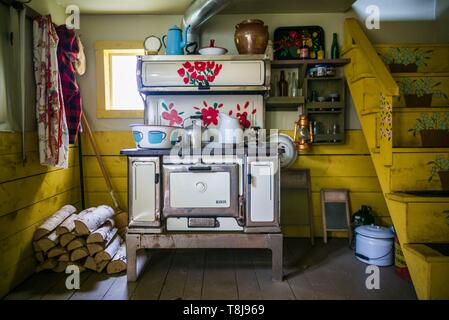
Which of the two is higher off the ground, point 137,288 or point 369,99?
point 369,99

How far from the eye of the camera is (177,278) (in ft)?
6.71

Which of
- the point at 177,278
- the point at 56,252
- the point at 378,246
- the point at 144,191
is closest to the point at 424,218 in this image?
the point at 378,246

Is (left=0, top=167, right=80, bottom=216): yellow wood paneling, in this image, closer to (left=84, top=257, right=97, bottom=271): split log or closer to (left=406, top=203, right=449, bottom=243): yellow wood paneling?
(left=84, top=257, right=97, bottom=271): split log

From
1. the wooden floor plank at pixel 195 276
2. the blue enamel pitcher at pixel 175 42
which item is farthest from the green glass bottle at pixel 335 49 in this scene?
the wooden floor plank at pixel 195 276

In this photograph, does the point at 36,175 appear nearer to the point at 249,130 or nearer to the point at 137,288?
the point at 137,288

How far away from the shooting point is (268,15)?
110 inches

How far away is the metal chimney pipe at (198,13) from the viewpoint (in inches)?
90.6

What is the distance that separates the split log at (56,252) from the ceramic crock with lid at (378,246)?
2.08 meters

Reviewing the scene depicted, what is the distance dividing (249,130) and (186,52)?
2.62ft

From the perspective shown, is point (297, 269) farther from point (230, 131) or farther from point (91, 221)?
point (91, 221)

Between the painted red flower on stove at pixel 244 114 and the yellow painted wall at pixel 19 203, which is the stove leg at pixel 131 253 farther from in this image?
the painted red flower on stove at pixel 244 114

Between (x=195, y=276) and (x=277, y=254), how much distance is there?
55cm
